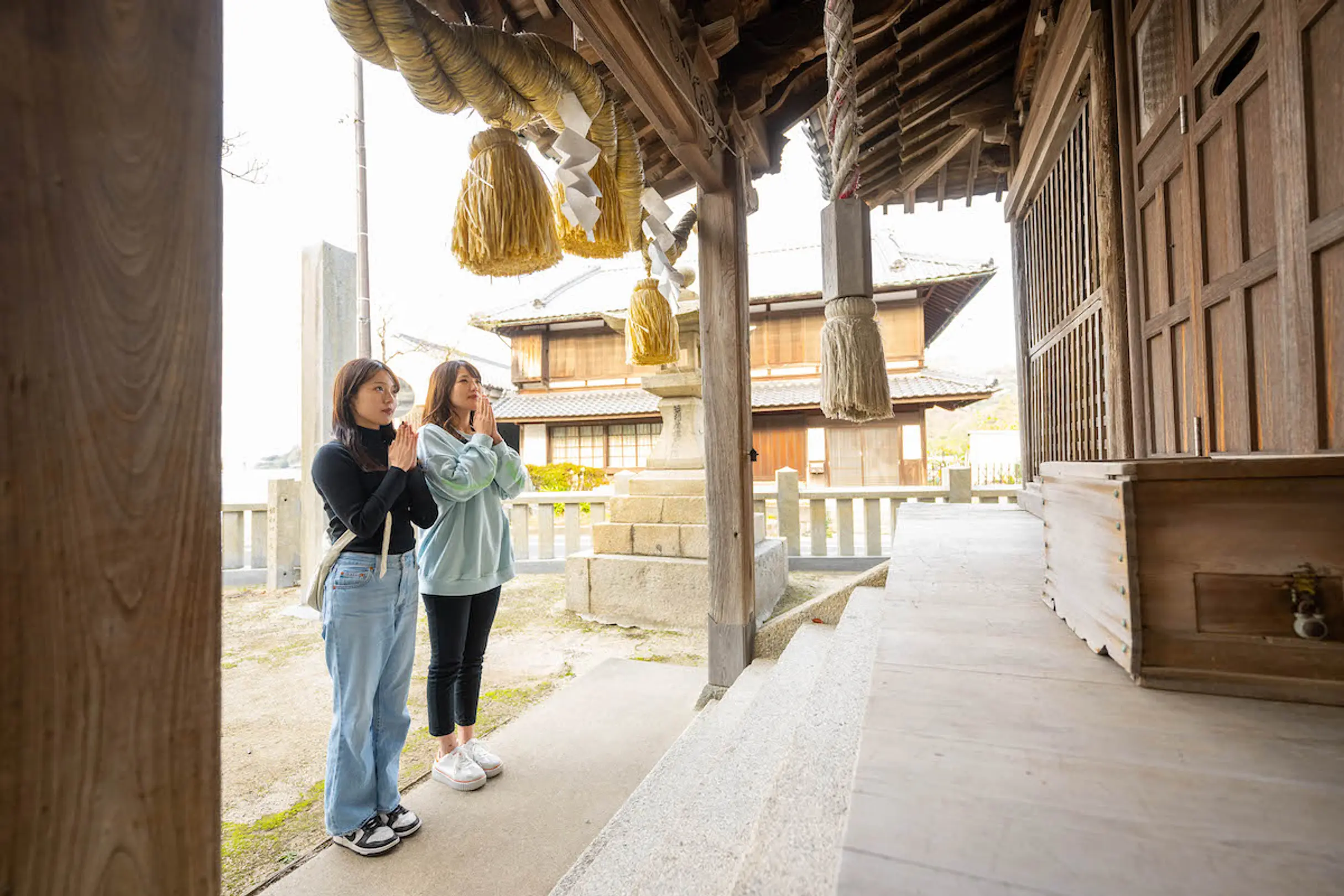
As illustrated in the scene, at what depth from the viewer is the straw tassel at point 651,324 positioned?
3688 millimetres

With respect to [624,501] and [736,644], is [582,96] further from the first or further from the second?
[624,501]

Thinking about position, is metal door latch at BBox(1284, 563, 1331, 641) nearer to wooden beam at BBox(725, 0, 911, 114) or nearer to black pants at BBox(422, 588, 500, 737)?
black pants at BBox(422, 588, 500, 737)

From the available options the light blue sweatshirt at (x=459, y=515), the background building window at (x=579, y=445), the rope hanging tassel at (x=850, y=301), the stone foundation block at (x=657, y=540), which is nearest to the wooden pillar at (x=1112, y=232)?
the rope hanging tassel at (x=850, y=301)

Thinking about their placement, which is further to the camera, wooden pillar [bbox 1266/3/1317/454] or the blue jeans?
the blue jeans

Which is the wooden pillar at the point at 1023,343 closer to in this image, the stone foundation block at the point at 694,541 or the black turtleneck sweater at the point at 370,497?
the stone foundation block at the point at 694,541

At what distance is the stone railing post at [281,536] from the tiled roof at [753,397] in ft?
20.9

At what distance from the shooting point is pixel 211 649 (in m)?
0.74

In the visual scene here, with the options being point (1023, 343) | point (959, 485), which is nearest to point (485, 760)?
point (1023, 343)

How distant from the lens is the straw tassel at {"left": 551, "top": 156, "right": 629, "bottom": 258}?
7.75ft

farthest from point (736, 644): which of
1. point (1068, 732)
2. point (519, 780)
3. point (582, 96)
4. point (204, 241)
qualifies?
point (204, 241)

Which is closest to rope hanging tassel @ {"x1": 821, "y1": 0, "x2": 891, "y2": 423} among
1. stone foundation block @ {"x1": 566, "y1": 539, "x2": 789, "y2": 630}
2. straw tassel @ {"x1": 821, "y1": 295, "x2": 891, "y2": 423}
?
straw tassel @ {"x1": 821, "y1": 295, "x2": 891, "y2": 423}

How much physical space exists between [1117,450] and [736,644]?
82.5 inches

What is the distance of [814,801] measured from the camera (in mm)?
1380

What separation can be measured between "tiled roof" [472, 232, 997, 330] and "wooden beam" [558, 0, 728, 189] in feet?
29.5
